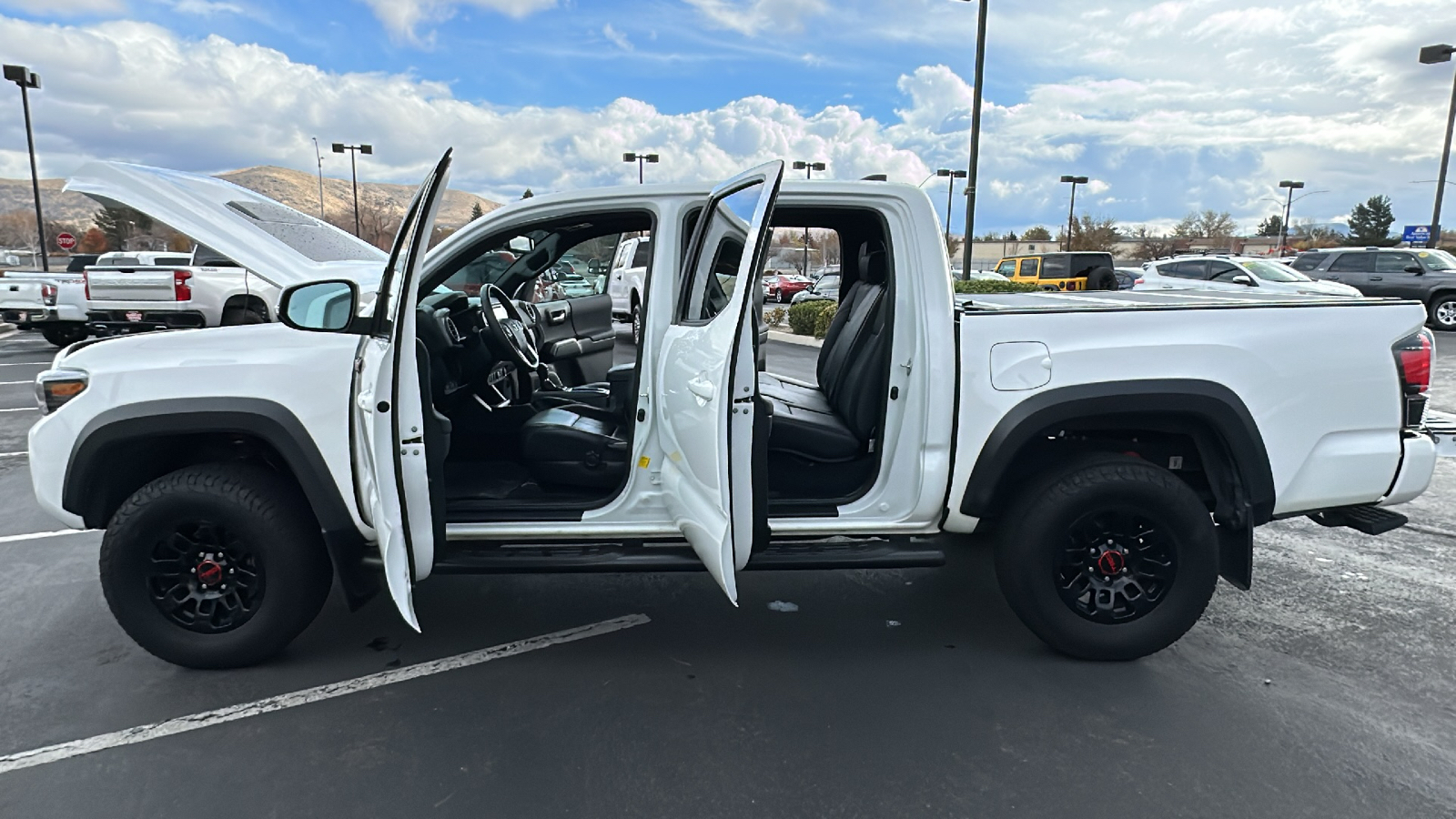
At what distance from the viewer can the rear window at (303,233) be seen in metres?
3.30

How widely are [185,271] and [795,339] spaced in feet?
33.7

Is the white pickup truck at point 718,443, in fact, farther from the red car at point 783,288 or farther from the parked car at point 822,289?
the red car at point 783,288

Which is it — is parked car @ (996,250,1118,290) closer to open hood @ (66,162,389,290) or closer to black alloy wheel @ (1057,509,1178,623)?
black alloy wheel @ (1057,509,1178,623)

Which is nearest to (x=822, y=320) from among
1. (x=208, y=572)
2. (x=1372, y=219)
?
(x=208, y=572)

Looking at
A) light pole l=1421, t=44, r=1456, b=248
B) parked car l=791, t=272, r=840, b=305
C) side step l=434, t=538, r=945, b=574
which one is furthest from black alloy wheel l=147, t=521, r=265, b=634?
light pole l=1421, t=44, r=1456, b=248

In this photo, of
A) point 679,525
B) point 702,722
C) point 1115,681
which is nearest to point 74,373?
point 679,525

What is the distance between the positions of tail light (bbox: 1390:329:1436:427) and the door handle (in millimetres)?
2480

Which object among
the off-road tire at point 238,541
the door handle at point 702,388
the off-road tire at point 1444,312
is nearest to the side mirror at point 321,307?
the off-road tire at point 238,541

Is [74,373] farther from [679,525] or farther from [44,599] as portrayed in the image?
[679,525]

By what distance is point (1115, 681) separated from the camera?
3219 millimetres

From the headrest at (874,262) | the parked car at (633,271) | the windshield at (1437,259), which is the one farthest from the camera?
the windshield at (1437,259)

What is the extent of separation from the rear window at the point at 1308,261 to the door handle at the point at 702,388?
1988 cm

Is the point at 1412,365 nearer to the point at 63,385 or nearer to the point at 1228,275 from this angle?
the point at 63,385

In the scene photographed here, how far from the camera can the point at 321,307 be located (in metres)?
2.94
